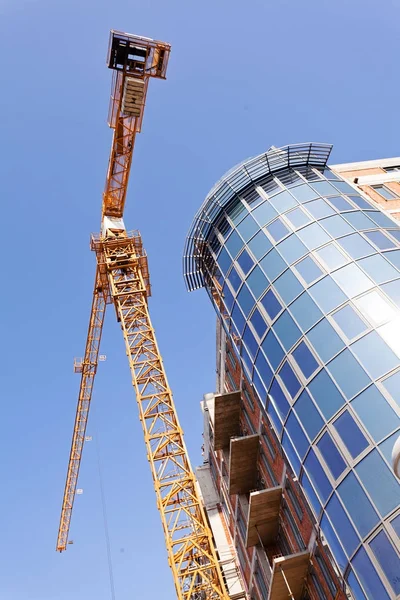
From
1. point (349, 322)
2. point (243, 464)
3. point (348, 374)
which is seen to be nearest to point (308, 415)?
point (348, 374)

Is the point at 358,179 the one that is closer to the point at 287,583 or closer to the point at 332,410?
the point at 332,410

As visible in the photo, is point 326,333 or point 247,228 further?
point 247,228

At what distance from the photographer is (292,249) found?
64.4 ft

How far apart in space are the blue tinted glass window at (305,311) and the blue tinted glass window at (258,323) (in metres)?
1.88

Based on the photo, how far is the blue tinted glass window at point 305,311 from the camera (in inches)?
682

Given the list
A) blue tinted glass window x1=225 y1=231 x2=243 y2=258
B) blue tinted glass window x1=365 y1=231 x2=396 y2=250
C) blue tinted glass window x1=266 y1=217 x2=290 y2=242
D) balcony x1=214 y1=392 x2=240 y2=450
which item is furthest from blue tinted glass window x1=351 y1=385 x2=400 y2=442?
balcony x1=214 y1=392 x2=240 y2=450

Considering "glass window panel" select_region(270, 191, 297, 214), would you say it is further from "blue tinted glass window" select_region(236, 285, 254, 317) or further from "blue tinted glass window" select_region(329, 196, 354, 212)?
"blue tinted glass window" select_region(236, 285, 254, 317)

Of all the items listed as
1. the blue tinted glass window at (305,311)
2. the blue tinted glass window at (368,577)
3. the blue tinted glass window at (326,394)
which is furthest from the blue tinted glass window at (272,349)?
the blue tinted glass window at (368,577)

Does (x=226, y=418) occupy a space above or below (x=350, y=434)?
above

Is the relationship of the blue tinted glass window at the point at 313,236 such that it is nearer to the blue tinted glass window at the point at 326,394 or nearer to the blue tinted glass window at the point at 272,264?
the blue tinted glass window at the point at 272,264

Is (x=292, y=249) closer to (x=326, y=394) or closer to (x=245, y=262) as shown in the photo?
(x=245, y=262)

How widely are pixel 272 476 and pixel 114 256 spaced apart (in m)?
26.7

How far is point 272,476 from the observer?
24047 millimetres

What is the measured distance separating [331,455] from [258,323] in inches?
260
